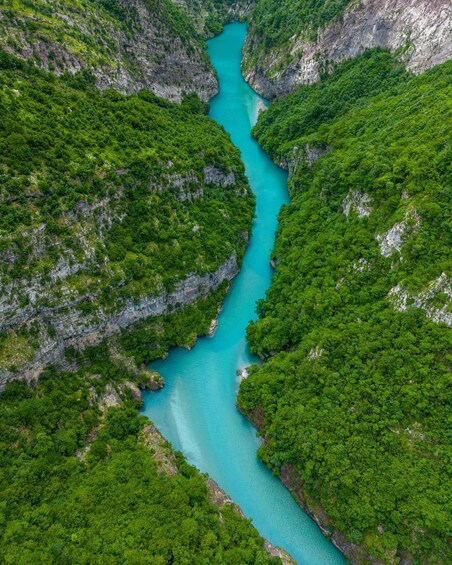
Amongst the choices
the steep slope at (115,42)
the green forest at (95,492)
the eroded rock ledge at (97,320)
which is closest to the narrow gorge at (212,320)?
the green forest at (95,492)

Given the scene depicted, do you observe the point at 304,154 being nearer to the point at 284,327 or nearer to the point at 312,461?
the point at 284,327

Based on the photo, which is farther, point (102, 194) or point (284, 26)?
point (284, 26)

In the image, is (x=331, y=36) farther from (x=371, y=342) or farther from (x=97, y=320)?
(x=97, y=320)

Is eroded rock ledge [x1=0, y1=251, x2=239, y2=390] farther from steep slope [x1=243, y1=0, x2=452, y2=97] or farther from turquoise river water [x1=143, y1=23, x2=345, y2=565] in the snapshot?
steep slope [x1=243, y1=0, x2=452, y2=97]

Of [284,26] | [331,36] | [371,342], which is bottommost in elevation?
[371,342]

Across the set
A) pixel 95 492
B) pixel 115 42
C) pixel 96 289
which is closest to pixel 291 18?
pixel 115 42

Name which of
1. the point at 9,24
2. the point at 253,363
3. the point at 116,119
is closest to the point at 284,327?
the point at 253,363
